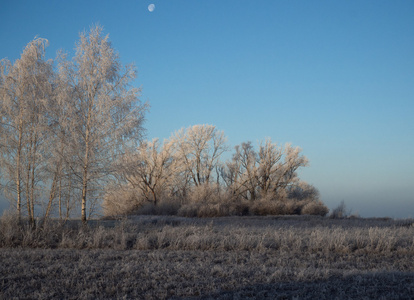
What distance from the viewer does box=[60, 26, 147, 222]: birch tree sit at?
13.5 meters

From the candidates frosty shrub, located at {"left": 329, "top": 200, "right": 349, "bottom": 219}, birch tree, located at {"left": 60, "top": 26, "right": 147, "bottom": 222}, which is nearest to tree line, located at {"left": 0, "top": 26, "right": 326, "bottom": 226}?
birch tree, located at {"left": 60, "top": 26, "right": 147, "bottom": 222}

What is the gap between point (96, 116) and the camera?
1379 cm

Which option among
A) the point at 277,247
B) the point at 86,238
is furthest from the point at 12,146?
the point at 277,247

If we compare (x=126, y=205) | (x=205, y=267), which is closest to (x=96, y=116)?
(x=205, y=267)

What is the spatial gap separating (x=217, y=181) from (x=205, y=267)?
28.7 meters

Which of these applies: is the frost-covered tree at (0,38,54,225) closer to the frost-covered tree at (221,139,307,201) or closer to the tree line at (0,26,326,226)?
the tree line at (0,26,326,226)

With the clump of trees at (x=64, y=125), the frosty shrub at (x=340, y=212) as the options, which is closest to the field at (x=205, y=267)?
the clump of trees at (x=64, y=125)

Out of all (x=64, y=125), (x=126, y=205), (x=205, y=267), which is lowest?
(x=205, y=267)

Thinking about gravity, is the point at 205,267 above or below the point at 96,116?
below

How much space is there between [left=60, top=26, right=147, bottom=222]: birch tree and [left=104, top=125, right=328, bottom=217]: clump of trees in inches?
558

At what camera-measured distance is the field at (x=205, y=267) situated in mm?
5270

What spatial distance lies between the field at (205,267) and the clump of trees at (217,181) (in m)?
17.2

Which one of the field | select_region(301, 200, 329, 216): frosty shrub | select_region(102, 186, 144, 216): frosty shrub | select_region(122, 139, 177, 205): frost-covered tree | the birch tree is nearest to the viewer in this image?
the field

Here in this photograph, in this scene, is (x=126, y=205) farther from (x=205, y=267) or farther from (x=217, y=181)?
(x=205, y=267)
